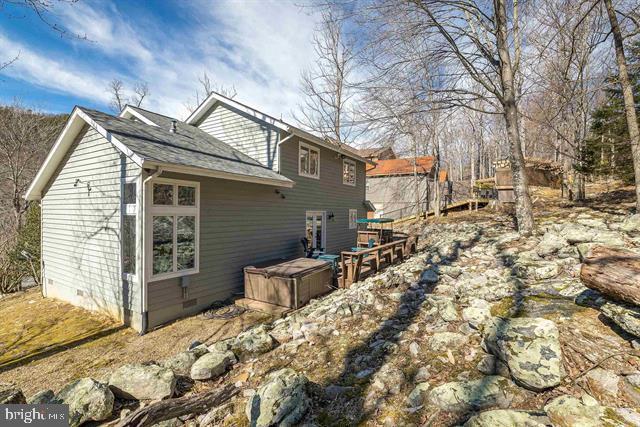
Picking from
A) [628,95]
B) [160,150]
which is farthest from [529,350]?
[628,95]

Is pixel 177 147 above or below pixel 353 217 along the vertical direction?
above

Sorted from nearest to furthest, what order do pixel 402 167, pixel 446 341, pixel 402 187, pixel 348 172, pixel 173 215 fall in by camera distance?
pixel 446 341 → pixel 173 215 → pixel 348 172 → pixel 402 187 → pixel 402 167

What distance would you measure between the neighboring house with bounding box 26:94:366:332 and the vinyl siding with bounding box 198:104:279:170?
40 millimetres

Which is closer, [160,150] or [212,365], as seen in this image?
[212,365]

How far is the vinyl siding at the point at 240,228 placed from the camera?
21.3 ft

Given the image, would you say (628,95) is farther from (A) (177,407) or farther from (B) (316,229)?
(A) (177,407)

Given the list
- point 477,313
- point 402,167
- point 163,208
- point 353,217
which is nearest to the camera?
point 477,313

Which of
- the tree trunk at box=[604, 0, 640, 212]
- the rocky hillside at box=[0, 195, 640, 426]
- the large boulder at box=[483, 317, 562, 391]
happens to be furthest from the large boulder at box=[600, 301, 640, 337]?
the tree trunk at box=[604, 0, 640, 212]

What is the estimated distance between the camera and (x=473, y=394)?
2.57 meters

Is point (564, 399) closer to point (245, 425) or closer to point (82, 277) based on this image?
point (245, 425)

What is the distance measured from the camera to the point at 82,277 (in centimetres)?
727

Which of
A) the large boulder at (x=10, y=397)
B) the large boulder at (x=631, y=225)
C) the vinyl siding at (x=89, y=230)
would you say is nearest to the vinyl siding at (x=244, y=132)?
the vinyl siding at (x=89, y=230)

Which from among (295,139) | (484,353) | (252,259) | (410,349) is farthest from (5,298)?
(484,353)

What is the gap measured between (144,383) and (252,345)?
4.67 ft
